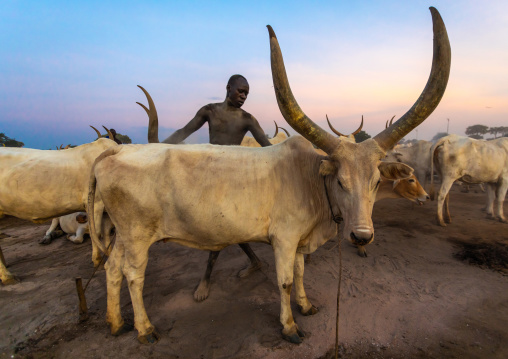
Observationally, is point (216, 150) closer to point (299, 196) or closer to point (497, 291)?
point (299, 196)

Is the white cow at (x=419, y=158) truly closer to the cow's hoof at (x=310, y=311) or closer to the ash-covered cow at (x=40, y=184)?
the cow's hoof at (x=310, y=311)

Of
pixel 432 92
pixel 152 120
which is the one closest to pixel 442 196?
pixel 432 92

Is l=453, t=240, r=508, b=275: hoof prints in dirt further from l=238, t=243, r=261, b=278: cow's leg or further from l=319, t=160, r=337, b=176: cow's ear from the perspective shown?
l=319, t=160, r=337, b=176: cow's ear

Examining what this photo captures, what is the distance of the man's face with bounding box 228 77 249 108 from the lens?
3.74 m

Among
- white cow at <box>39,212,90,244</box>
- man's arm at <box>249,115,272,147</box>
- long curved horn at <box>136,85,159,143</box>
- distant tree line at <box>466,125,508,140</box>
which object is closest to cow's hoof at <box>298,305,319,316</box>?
man's arm at <box>249,115,272,147</box>

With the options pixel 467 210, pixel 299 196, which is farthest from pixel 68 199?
pixel 467 210

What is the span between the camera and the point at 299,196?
268 centimetres

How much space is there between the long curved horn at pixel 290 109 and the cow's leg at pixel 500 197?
724 cm

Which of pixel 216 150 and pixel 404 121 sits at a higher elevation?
pixel 404 121

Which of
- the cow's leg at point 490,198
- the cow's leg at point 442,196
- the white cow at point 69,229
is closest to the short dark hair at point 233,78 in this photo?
the white cow at point 69,229

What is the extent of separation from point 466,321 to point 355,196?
240 cm

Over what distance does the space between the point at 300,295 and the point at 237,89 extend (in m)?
2.95

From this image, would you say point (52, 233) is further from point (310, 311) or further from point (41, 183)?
point (310, 311)

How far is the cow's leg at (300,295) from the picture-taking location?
3.17m
